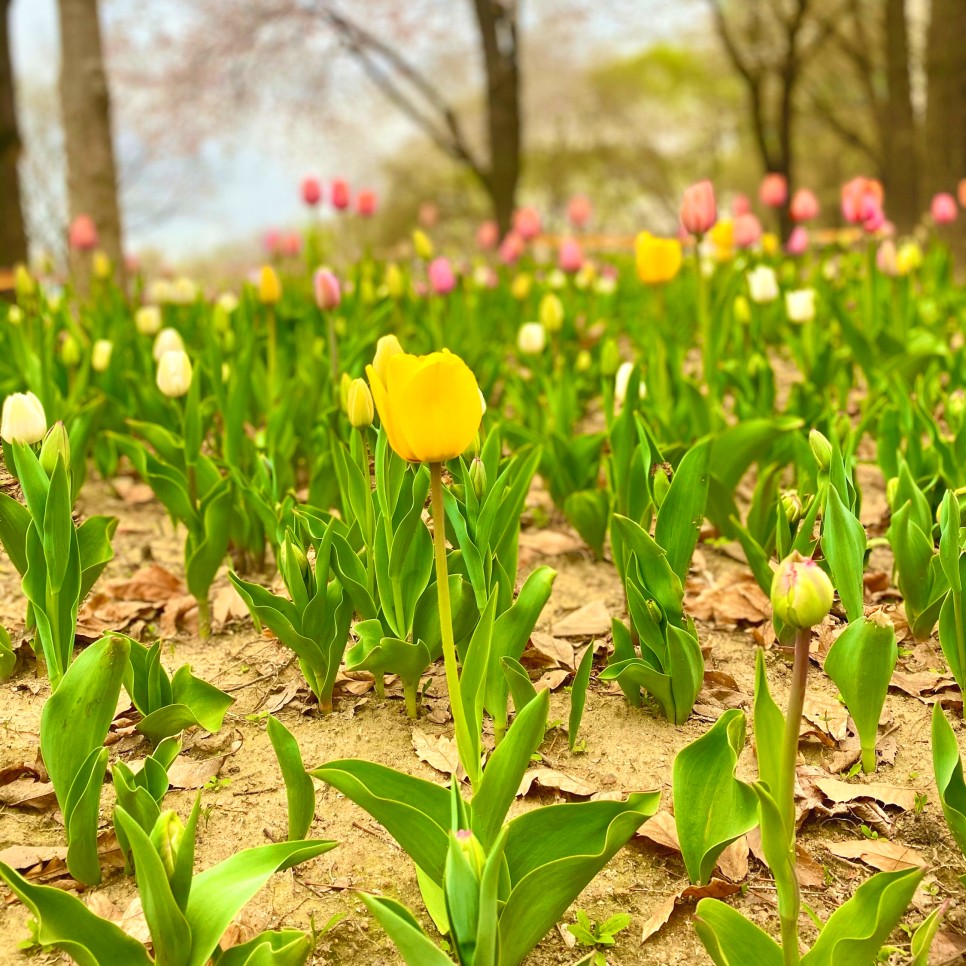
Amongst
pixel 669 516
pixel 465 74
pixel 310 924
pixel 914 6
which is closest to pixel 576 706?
pixel 669 516

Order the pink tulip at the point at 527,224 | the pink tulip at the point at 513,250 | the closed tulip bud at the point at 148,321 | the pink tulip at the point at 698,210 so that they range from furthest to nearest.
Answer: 1. the pink tulip at the point at 513,250
2. the pink tulip at the point at 527,224
3. the closed tulip bud at the point at 148,321
4. the pink tulip at the point at 698,210

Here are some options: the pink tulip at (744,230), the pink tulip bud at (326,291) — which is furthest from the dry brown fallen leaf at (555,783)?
the pink tulip at (744,230)

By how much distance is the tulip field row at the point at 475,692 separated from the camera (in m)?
1.25

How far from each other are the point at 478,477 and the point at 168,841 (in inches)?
31.2

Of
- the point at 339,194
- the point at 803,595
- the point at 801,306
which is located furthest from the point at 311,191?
the point at 803,595

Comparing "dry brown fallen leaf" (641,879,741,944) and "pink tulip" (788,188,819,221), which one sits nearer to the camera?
"dry brown fallen leaf" (641,879,741,944)

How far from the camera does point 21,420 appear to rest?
5.93 ft

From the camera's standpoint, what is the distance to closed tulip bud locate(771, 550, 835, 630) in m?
1.10

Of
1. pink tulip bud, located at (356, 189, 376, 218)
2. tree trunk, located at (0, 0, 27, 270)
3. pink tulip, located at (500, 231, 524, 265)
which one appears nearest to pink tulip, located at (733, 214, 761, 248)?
pink tulip bud, located at (356, 189, 376, 218)

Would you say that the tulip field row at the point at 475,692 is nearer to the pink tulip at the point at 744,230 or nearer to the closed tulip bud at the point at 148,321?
the closed tulip bud at the point at 148,321

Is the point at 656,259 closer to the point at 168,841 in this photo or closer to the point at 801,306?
the point at 801,306

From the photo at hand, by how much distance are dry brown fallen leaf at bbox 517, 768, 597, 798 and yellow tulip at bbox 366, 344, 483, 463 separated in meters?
0.67

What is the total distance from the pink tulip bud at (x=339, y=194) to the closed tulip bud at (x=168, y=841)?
4172 millimetres

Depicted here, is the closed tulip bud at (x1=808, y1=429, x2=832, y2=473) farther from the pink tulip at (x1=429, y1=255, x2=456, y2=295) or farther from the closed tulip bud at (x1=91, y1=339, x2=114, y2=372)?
the pink tulip at (x1=429, y1=255, x2=456, y2=295)
